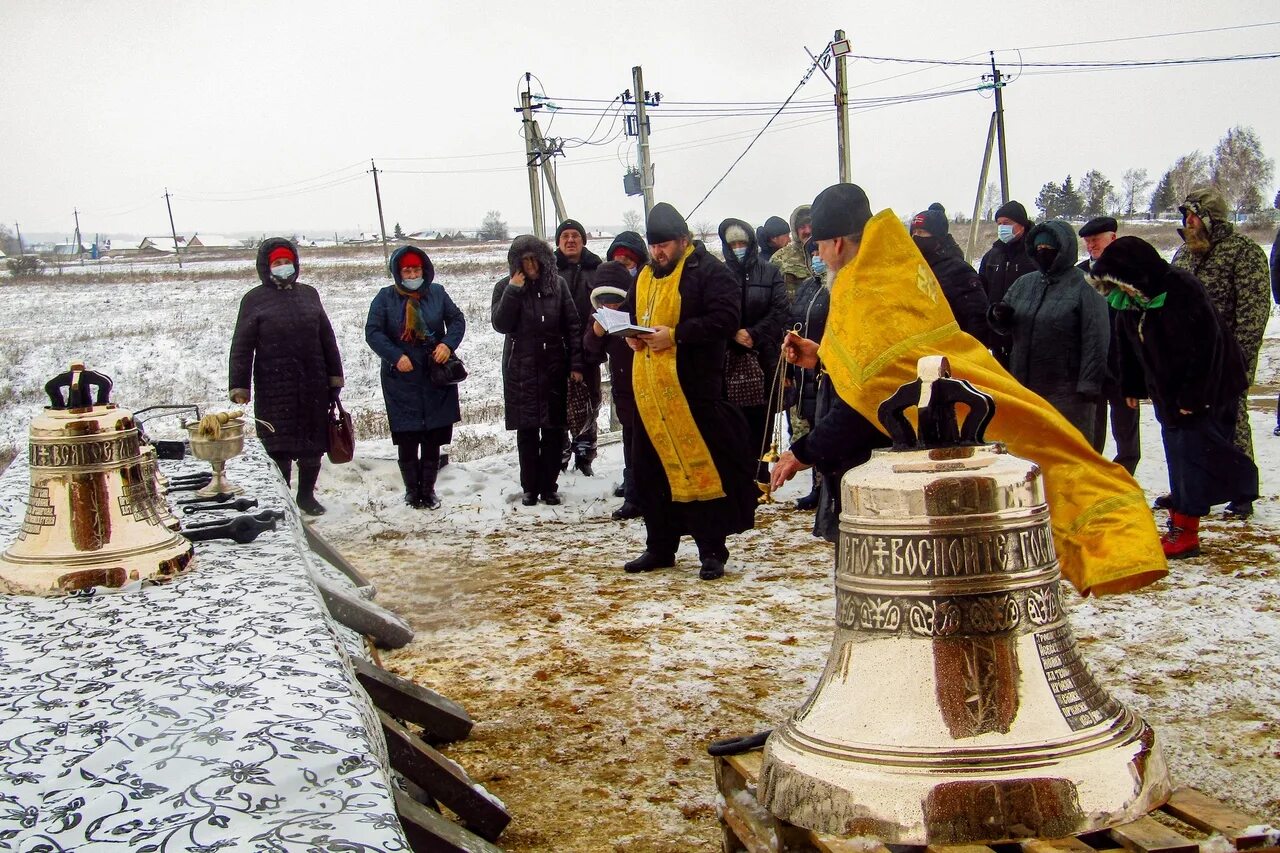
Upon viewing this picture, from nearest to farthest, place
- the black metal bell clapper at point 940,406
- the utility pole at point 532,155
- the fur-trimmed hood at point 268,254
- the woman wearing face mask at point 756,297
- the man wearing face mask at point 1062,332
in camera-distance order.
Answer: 1. the black metal bell clapper at point 940,406
2. the man wearing face mask at point 1062,332
3. the woman wearing face mask at point 756,297
4. the fur-trimmed hood at point 268,254
5. the utility pole at point 532,155

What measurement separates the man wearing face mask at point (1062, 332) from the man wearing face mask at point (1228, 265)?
2.68ft

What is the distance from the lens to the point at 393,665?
16.1ft

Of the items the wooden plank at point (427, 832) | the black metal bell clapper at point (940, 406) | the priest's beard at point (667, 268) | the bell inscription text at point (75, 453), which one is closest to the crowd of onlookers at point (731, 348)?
the priest's beard at point (667, 268)

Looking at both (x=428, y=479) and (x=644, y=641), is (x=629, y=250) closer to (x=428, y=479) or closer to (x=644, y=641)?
(x=428, y=479)

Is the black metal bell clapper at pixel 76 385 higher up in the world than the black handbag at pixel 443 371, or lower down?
higher up

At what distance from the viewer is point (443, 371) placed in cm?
838

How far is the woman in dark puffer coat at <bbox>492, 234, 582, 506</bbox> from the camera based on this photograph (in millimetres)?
8211

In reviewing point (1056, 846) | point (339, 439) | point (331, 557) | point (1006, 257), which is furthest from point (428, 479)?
point (1056, 846)

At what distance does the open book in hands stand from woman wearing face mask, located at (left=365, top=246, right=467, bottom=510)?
8.13 ft

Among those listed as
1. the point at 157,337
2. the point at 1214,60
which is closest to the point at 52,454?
the point at 157,337

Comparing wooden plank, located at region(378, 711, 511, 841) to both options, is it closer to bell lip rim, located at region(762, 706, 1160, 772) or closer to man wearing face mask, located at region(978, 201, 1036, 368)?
bell lip rim, located at region(762, 706, 1160, 772)

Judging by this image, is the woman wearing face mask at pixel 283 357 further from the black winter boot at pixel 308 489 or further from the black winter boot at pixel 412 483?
the black winter boot at pixel 412 483

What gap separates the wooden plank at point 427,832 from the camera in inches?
89.1

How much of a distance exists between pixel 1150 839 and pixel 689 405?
4248 mm
